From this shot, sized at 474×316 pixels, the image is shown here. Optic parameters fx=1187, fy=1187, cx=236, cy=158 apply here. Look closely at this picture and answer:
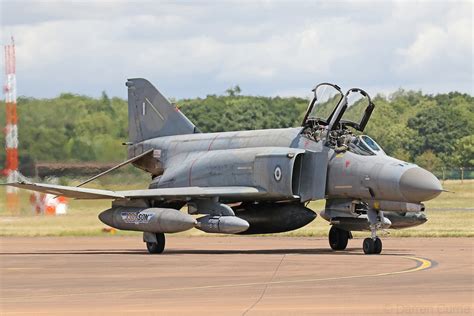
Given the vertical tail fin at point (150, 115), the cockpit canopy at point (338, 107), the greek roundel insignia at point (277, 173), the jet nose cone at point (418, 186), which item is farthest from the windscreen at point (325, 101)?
the vertical tail fin at point (150, 115)

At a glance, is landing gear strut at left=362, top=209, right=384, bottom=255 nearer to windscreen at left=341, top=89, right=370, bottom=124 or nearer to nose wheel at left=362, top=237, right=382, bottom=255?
nose wheel at left=362, top=237, right=382, bottom=255

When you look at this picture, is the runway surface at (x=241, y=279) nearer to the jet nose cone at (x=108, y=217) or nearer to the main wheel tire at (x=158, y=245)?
the main wheel tire at (x=158, y=245)

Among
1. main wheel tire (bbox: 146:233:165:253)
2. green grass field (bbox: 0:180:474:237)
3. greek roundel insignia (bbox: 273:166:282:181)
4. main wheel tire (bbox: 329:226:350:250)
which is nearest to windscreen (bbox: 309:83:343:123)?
greek roundel insignia (bbox: 273:166:282:181)

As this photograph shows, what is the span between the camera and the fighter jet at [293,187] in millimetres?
22562

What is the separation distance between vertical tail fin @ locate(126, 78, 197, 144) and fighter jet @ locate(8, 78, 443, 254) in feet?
7.55

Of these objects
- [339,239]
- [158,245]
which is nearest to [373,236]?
[339,239]

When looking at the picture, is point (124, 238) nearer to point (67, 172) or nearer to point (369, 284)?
point (67, 172)

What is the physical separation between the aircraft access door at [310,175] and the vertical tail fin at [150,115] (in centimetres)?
495

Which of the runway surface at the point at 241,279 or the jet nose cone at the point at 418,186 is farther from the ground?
the jet nose cone at the point at 418,186

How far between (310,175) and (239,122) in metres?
33.7

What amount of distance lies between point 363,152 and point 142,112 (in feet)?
24.0

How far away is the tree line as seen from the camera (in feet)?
105

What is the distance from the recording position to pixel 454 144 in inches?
2896

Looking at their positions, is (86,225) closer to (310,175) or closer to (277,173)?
(277,173)
